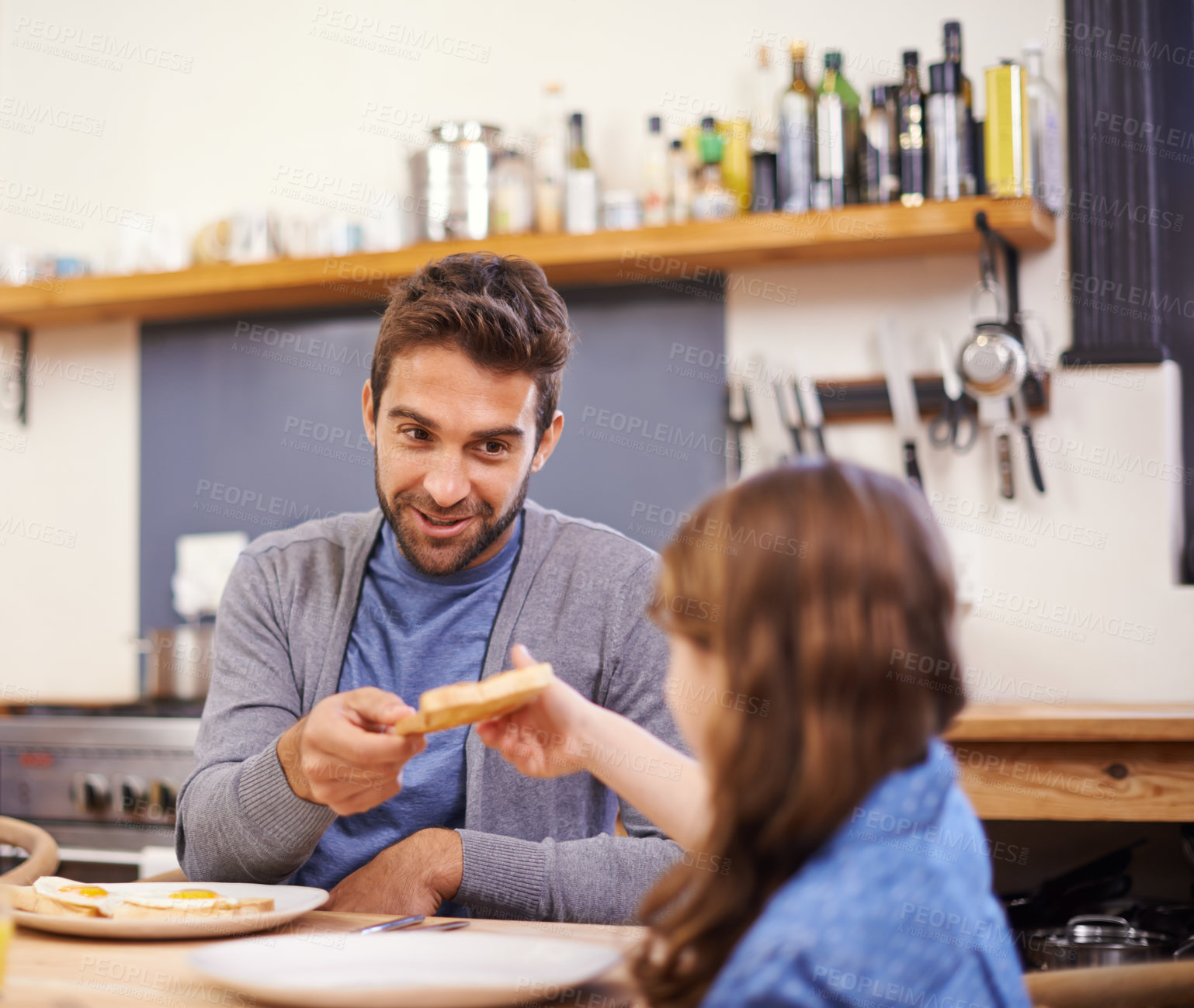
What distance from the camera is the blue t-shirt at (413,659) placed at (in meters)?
1.45

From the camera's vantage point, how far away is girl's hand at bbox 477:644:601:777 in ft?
3.44

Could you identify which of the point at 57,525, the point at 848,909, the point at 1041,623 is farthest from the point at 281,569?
the point at 57,525

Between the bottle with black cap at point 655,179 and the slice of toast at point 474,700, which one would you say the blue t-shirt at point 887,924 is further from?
the bottle with black cap at point 655,179

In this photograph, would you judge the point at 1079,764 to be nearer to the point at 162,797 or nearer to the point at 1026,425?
the point at 1026,425

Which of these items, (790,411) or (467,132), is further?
(467,132)

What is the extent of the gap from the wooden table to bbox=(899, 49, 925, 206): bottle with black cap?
6.00 ft

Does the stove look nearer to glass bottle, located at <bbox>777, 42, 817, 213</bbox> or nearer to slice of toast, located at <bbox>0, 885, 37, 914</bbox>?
slice of toast, located at <bbox>0, 885, 37, 914</bbox>

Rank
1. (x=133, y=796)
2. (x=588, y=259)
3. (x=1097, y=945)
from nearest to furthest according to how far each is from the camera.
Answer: (x=1097, y=945) < (x=133, y=796) < (x=588, y=259)

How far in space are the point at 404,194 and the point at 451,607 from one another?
5.74 ft

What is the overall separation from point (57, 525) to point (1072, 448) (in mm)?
2540

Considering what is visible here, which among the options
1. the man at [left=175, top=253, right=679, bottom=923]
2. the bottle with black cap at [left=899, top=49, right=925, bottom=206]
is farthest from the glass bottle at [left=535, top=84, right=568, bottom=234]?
the man at [left=175, top=253, right=679, bottom=923]

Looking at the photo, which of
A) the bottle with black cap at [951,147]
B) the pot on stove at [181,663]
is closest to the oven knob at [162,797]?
the pot on stove at [181,663]

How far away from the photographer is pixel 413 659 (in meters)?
1.53

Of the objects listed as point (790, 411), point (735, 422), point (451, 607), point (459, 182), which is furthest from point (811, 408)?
point (451, 607)
